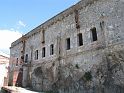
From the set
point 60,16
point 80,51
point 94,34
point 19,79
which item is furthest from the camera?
point 19,79

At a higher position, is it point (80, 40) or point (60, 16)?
point (60, 16)

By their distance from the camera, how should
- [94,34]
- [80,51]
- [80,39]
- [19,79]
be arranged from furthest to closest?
[19,79] < [80,39] < [80,51] < [94,34]

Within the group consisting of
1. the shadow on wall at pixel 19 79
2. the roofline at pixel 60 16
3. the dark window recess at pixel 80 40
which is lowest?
the shadow on wall at pixel 19 79

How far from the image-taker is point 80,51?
15.9 metres

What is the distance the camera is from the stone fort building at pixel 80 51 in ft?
43.9

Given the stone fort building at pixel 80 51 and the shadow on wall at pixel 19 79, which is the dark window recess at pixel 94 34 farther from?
the shadow on wall at pixel 19 79

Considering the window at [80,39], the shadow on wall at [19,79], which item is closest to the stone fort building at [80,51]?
the window at [80,39]

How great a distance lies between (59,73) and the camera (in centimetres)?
1753

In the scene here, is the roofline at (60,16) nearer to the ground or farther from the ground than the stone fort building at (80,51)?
farther from the ground

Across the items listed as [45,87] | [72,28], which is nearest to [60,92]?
[45,87]

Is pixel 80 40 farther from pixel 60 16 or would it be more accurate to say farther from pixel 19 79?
pixel 19 79

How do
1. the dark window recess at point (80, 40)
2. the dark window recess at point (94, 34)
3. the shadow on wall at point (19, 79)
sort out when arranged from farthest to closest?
the shadow on wall at point (19, 79)
the dark window recess at point (80, 40)
the dark window recess at point (94, 34)

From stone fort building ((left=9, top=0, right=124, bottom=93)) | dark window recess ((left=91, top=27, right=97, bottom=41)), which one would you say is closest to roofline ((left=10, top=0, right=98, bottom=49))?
stone fort building ((left=9, top=0, right=124, bottom=93))

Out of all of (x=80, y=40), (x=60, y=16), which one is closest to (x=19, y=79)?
(x=60, y=16)
